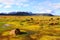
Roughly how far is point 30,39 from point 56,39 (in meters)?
6.49

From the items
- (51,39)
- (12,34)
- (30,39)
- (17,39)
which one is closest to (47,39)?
(51,39)

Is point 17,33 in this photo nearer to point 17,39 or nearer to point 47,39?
point 17,39

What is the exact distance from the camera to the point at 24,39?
139 feet

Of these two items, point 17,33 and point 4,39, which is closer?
point 4,39

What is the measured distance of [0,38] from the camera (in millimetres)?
45469

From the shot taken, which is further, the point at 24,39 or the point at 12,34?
the point at 12,34

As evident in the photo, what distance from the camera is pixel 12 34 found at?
1902 inches

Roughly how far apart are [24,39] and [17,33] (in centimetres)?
618

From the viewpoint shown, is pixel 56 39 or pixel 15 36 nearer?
pixel 56 39

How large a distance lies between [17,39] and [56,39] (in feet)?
31.1

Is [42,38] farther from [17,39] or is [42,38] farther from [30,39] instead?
[17,39]

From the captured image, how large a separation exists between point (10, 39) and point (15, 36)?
297 cm

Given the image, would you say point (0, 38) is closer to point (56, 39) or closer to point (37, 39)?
point (37, 39)

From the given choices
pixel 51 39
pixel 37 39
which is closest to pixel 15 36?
pixel 37 39
